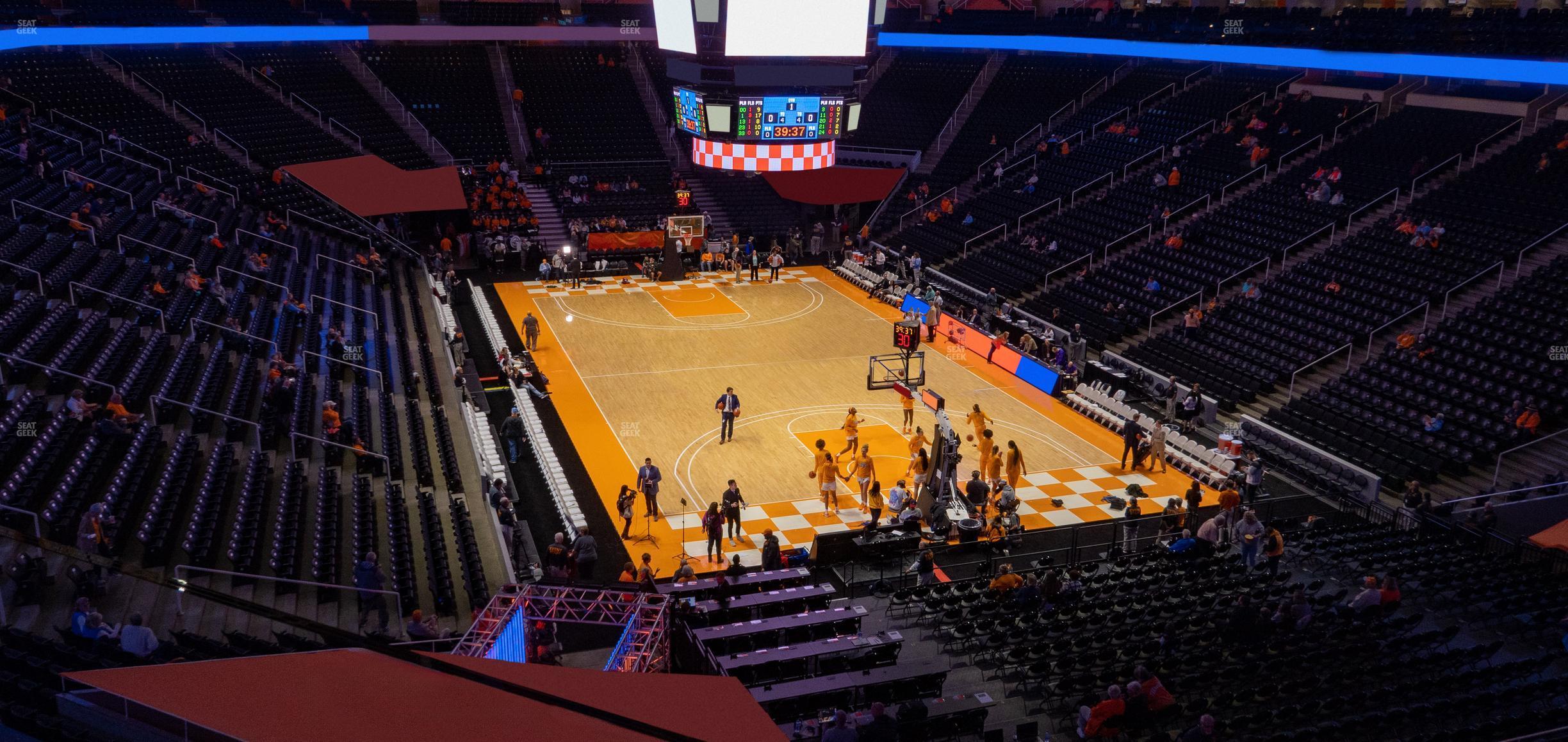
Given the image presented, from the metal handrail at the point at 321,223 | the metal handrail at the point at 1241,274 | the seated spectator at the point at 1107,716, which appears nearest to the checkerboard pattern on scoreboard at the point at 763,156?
the metal handrail at the point at 1241,274

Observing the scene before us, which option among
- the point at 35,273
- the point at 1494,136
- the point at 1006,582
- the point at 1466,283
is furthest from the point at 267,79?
the point at 1494,136

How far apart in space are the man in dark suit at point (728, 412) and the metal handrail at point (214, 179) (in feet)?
58.0

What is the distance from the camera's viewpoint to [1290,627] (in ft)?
46.3

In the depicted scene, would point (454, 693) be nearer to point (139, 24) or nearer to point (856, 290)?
point (856, 290)

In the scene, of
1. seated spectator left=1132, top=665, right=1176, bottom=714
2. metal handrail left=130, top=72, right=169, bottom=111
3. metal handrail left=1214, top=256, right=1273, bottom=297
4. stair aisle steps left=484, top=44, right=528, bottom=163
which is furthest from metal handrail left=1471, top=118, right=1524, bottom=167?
metal handrail left=130, top=72, right=169, bottom=111

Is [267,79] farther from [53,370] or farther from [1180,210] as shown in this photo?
[1180,210]

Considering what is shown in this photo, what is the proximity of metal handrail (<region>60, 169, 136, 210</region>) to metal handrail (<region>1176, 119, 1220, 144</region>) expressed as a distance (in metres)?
30.0

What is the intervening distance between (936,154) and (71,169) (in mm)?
29597

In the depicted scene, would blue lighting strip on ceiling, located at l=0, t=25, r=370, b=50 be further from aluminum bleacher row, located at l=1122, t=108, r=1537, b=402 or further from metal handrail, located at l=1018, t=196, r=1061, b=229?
aluminum bleacher row, located at l=1122, t=108, r=1537, b=402

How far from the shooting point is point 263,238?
28.2 metres

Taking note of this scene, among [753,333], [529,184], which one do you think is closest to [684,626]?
[753,333]

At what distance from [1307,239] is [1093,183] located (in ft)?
30.8

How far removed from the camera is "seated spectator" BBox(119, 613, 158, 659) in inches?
419

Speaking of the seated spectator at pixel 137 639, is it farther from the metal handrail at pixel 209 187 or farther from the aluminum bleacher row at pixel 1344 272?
the metal handrail at pixel 209 187
